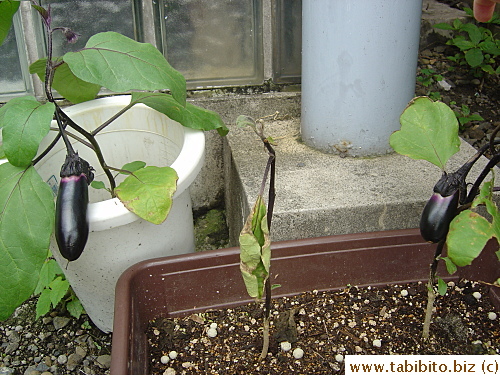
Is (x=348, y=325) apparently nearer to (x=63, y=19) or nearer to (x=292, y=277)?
(x=292, y=277)

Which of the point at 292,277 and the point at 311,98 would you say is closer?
the point at 292,277

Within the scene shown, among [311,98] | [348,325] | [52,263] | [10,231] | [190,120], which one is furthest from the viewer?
[311,98]

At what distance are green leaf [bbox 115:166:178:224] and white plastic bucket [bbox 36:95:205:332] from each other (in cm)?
4

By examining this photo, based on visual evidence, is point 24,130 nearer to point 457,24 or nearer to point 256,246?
point 256,246

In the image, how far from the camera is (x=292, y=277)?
3.89 feet

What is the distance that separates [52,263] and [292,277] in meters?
0.65

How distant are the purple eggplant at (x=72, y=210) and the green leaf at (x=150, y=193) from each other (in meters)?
0.09

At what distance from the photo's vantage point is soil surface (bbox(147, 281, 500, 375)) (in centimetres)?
106

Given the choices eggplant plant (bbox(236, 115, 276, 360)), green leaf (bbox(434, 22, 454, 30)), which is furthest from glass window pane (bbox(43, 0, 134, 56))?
green leaf (bbox(434, 22, 454, 30))

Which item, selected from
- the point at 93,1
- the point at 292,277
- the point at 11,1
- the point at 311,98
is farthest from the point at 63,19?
the point at 292,277

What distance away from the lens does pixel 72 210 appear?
1.01 meters

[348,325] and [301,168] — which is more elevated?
[301,168]

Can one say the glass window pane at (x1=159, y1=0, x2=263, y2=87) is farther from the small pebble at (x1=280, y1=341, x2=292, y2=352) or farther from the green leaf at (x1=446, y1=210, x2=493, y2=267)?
the green leaf at (x1=446, y1=210, x2=493, y2=267)

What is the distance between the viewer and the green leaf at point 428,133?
0.92 m
